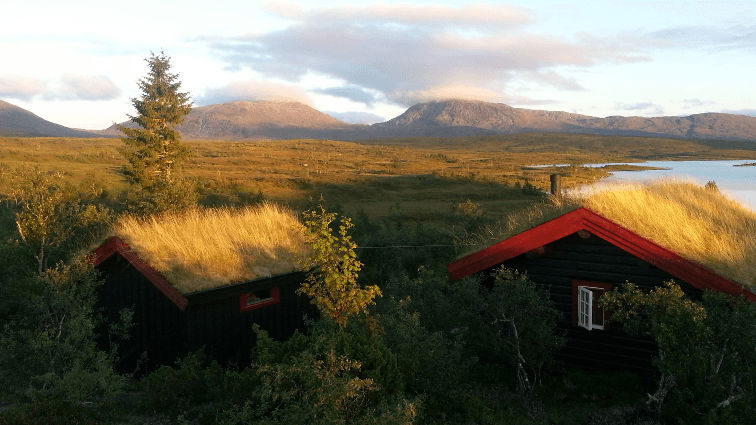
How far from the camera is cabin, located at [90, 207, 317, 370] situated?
37.7ft

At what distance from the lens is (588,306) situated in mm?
11297

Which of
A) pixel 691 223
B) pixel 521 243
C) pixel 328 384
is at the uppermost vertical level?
pixel 691 223

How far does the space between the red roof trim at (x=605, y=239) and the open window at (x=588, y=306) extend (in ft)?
3.91

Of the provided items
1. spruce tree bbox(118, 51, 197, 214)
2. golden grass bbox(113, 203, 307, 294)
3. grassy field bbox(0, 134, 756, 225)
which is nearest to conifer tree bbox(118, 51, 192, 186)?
spruce tree bbox(118, 51, 197, 214)

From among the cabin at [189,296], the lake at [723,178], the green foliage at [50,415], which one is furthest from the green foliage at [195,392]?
the lake at [723,178]

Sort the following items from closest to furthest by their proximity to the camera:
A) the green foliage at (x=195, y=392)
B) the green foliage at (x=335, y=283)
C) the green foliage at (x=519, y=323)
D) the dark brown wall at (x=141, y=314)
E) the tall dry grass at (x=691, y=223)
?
1. the green foliage at (x=195, y=392)
2. the green foliage at (x=335, y=283)
3. the green foliage at (x=519, y=323)
4. the tall dry grass at (x=691, y=223)
5. the dark brown wall at (x=141, y=314)

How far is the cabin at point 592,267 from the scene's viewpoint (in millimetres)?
10539

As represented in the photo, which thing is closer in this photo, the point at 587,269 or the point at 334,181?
the point at 587,269

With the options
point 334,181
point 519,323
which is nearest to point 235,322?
point 519,323

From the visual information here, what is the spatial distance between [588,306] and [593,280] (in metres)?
0.61

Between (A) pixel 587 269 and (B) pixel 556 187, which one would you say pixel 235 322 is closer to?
(A) pixel 587 269

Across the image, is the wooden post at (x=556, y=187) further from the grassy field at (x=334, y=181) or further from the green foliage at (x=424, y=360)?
the grassy field at (x=334, y=181)

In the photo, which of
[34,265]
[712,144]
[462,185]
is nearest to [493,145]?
[712,144]

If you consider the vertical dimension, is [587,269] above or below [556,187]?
below
